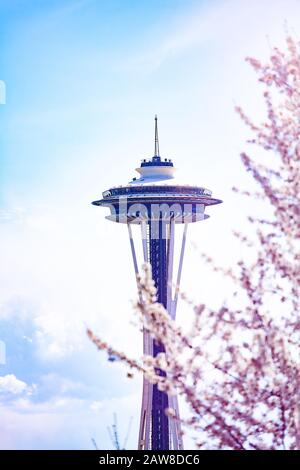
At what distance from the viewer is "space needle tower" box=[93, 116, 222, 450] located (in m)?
78.5

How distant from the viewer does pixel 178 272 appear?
7844cm

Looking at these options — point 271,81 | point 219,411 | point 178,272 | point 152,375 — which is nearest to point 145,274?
point 152,375

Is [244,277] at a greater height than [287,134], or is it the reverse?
[287,134]

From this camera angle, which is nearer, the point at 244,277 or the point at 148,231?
the point at 244,277

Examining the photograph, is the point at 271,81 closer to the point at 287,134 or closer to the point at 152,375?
the point at 287,134

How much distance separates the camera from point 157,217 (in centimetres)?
8044

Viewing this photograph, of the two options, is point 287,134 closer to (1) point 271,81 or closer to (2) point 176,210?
(1) point 271,81

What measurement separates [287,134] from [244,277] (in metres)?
1.96

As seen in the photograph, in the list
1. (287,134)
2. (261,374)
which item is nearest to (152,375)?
(261,374)

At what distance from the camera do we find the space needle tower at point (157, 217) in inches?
3091

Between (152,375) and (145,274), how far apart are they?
5.39ft
